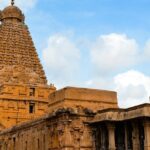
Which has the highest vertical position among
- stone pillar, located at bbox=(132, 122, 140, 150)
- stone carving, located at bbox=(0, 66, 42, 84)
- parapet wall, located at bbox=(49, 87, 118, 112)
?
stone carving, located at bbox=(0, 66, 42, 84)

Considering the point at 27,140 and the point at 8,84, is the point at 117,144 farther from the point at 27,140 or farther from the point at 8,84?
the point at 8,84

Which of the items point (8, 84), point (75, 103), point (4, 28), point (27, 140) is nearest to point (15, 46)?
point (4, 28)

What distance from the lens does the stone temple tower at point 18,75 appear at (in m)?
57.2

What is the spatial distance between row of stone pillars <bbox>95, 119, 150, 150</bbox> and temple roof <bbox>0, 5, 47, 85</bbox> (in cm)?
2756

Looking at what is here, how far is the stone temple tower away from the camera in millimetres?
57188

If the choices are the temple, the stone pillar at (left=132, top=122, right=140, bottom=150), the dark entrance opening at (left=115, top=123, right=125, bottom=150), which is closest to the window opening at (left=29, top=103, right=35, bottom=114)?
the temple

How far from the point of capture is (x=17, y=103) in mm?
57594

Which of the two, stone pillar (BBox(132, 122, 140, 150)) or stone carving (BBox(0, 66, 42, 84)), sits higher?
stone carving (BBox(0, 66, 42, 84))

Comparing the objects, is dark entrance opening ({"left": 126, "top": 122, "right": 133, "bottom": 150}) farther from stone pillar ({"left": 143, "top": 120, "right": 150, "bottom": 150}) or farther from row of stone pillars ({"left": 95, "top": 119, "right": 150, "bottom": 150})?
stone pillar ({"left": 143, "top": 120, "right": 150, "bottom": 150})

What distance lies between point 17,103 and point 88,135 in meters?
25.4

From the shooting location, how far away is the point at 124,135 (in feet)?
107

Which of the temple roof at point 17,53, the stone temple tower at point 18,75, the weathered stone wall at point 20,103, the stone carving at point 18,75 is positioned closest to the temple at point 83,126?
the weathered stone wall at point 20,103

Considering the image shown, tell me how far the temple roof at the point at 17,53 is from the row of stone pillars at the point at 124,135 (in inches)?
1085

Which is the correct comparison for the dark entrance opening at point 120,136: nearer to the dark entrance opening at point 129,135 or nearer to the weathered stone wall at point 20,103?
the dark entrance opening at point 129,135
